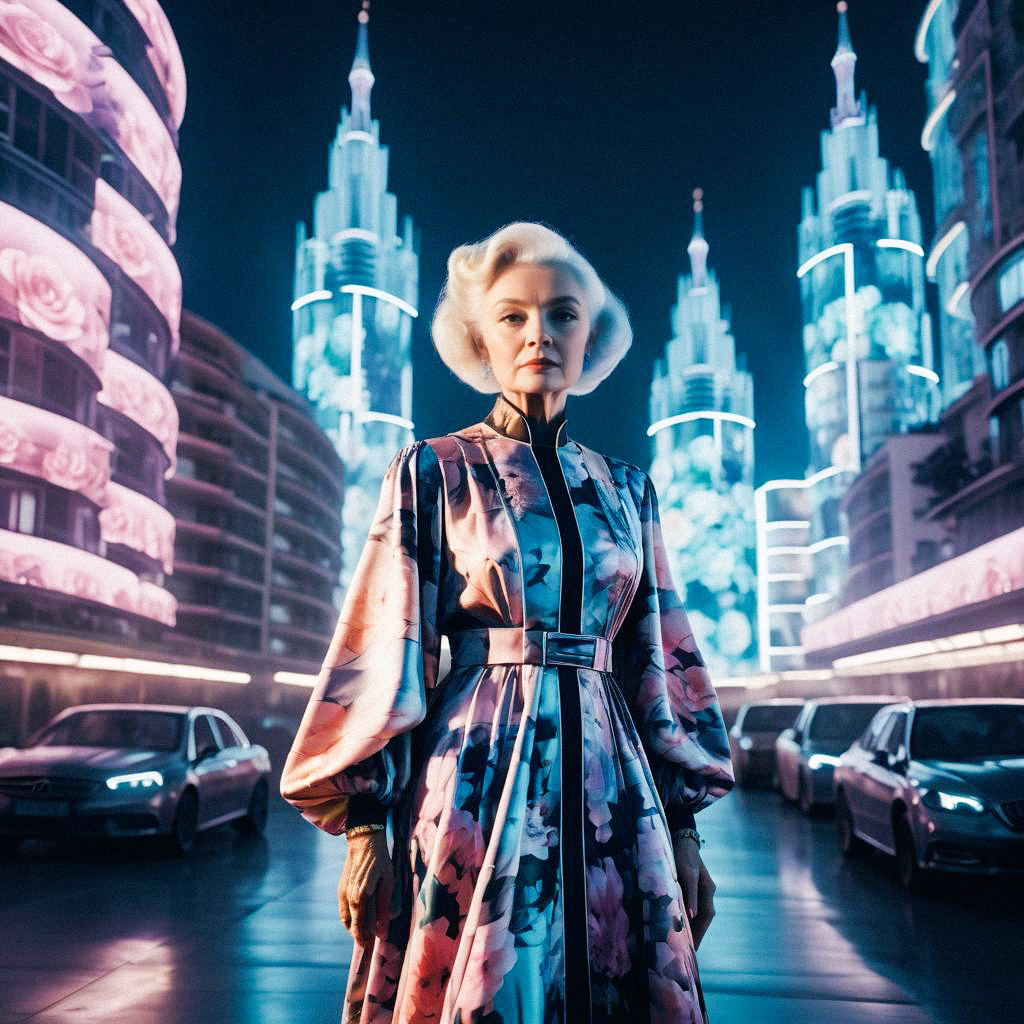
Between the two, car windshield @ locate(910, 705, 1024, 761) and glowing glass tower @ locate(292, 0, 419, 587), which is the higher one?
glowing glass tower @ locate(292, 0, 419, 587)

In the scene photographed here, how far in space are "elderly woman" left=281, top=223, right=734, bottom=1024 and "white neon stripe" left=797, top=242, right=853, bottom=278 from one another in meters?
158

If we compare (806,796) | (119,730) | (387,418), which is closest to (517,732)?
(119,730)

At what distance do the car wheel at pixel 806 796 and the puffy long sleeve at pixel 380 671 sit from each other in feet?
49.7

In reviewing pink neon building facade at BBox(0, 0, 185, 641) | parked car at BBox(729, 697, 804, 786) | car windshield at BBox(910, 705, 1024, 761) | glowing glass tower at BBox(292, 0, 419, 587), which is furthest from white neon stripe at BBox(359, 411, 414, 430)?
car windshield at BBox(910, 705, 1024, 761)

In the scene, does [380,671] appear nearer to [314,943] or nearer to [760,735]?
[314,943]

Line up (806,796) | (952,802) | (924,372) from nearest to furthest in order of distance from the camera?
(952,802) → (806,796) → (924,372)

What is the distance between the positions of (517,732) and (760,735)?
21.5 m

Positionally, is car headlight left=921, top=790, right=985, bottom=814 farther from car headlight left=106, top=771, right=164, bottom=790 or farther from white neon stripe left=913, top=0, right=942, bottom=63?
white neon stripe left=913, top=0, right=942, bottom=63

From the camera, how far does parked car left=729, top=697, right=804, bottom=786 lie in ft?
75.2

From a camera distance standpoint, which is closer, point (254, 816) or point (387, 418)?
point (254, 816)

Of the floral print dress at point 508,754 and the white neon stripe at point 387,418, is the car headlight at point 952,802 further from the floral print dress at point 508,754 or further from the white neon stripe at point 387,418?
the white neon stripe at point 387,418

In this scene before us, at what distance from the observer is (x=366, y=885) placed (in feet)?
7.17

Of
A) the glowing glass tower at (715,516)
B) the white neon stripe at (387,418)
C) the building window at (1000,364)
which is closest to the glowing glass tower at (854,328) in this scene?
the glowing glass tower at (715,516)

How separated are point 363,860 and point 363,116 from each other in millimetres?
186564
